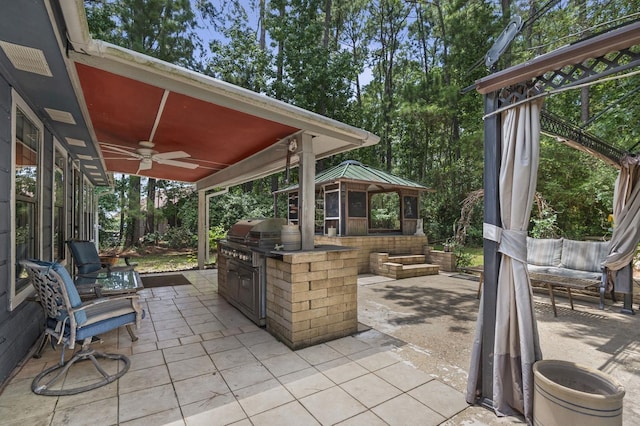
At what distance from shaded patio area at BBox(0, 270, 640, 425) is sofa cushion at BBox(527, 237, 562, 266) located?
1.17 metres

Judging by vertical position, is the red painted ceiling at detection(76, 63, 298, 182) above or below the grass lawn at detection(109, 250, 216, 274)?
above

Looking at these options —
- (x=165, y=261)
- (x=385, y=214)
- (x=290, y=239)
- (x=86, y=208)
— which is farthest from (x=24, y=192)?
(x=385, y=214)

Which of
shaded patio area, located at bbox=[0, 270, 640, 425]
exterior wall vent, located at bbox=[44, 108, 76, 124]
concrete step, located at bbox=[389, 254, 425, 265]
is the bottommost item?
shaded patio area, located at bbox=[0, 270, 640, 425]

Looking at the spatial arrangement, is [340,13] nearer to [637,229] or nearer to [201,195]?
[201,195]

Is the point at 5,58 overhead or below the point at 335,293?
overhead

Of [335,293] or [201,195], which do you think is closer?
[335,293]

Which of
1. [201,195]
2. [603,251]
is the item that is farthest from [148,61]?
[603,251]

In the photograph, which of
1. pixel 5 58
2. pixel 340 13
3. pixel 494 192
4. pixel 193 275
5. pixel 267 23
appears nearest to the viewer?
pixel 5 58

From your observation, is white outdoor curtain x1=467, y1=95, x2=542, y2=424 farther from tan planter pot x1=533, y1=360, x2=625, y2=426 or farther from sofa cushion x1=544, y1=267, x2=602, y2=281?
sofa cushion x1=544, y1=267, x2=602, y2=281

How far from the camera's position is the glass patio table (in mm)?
3156

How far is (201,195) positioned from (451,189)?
1074cm

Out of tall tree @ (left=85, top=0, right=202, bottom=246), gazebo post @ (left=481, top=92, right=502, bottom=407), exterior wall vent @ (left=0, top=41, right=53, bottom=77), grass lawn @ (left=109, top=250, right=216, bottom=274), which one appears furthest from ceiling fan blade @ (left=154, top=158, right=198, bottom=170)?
tall tree @ (left=85, top=0, right=202, bottom=246)

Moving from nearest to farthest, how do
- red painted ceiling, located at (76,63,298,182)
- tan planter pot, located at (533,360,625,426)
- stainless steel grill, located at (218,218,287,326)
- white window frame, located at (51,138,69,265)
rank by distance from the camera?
tan planter pot, located at (533,360,625,426) → red painted ceiling, located at (76,63,298,182) → stainless steel grill, located at (218,218,287,326) → white window frame, located at (51,138,69,265)

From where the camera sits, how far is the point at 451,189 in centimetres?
1337
